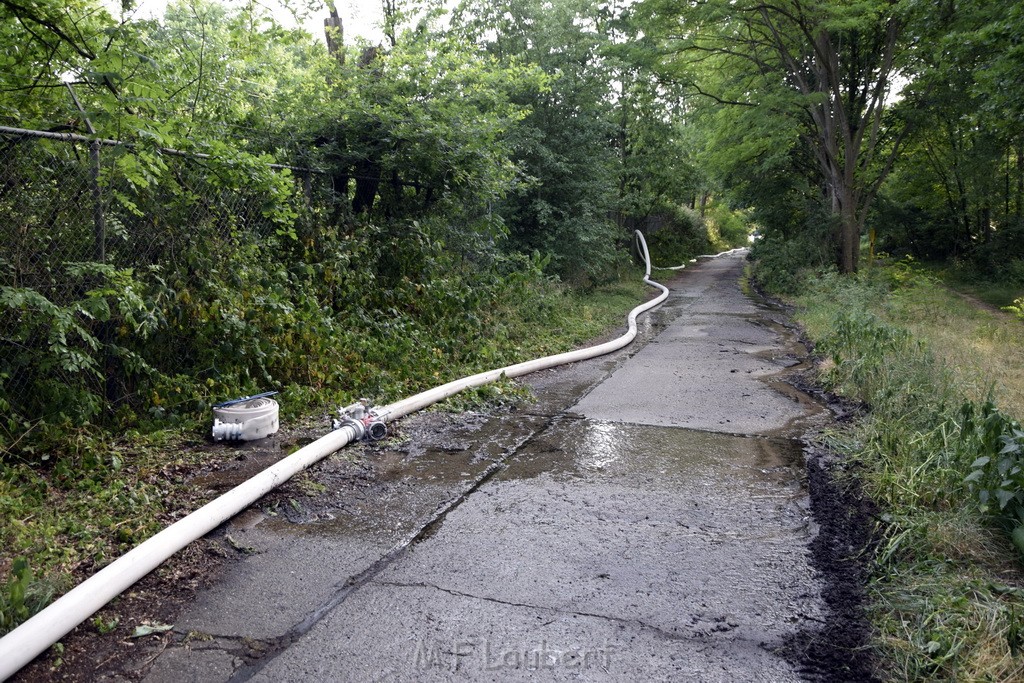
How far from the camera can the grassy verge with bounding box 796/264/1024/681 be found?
2967mm

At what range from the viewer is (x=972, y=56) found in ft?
49.5

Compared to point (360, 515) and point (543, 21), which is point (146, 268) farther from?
point (543, 21)

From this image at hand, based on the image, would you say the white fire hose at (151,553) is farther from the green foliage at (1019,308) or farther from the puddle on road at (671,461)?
the green foliage at (1019,308)

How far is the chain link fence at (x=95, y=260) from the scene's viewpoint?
4.88 metres

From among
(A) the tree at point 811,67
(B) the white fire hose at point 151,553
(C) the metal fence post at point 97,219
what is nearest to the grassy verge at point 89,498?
(B) the white fire hose at point 151,553

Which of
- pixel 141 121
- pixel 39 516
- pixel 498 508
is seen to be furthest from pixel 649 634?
pixel 141 121

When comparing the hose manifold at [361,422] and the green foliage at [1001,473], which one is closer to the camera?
the green foliage at [1001,473]

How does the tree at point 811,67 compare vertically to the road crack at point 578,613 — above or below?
above

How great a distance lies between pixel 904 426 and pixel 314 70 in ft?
27.9

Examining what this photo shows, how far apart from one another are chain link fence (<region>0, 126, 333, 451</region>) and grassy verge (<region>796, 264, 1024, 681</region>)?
4.71 meters

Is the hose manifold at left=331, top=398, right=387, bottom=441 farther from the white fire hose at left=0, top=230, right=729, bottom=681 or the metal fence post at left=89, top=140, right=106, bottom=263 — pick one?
the metal fence post at left=89, top=140, right=106, bottom=263

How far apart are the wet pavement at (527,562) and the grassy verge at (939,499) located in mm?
429

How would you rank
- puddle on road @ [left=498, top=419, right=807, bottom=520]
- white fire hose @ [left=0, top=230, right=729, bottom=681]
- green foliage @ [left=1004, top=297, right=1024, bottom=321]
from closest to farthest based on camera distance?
white fire hose @ [left=0, top=230, right=729, bottom=681], puddle on road @ [left=498, top=419, right=807, bottom=520], green foliage @ [left=1004, top=297, right=1024, bottom=321]

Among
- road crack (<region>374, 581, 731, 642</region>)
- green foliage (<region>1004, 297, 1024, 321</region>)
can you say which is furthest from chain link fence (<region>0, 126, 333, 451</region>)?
green foliage (<region>1004, 297, 1024, 321</region>)
